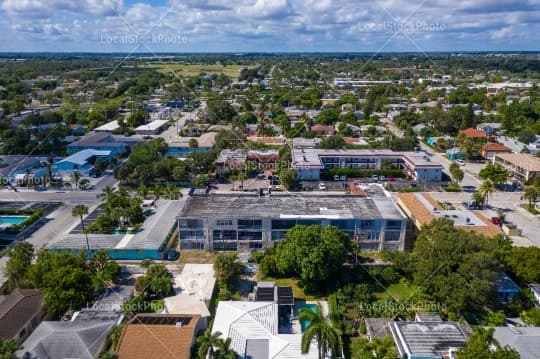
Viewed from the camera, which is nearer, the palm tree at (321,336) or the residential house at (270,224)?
the palm tree at (321,336)

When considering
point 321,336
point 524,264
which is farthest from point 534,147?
point 321,336

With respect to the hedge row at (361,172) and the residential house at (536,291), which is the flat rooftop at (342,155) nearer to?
the hedge row at (361,172)

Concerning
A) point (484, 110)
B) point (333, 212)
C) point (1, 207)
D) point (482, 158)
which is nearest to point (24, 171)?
point (1, 207)

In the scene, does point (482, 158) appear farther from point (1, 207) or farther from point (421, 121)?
point (1, 207)

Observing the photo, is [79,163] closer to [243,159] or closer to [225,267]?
[243,159]

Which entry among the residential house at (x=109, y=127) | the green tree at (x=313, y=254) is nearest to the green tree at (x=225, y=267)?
the green tree at (x=313, y=254)

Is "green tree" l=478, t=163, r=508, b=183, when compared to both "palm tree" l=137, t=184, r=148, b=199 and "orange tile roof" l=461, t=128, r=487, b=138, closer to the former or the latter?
"orange tile roof" l=461, t=128, r=487, b=138

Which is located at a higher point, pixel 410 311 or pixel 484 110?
pixel 484 110
